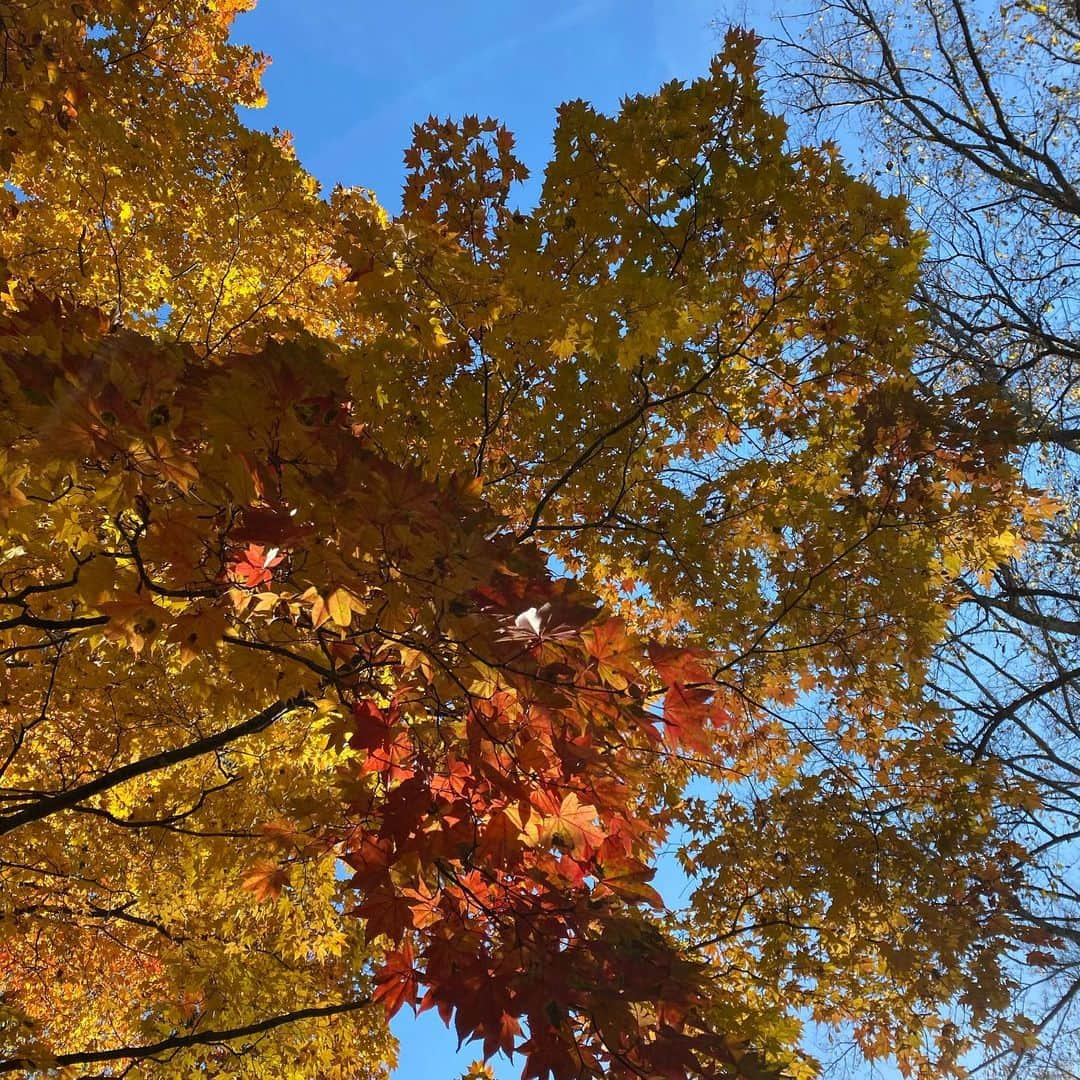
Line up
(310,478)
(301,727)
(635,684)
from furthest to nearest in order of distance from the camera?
(301,727) < (635,684) < (310,478)

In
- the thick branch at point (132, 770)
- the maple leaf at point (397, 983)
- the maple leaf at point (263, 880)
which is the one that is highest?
the thick branch at point (132, 770)

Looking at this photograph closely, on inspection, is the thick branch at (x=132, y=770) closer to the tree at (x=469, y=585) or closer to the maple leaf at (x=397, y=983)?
the tree at (x=469, y=585)

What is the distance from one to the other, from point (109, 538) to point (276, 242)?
2.31m

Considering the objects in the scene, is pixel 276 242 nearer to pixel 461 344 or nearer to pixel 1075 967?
pixel 461 344

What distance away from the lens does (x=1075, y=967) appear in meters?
5.87

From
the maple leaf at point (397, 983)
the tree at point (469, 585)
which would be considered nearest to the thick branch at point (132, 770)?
the tree at point (469, 585)

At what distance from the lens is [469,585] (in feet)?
5.64

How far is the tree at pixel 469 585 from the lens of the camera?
1879 millimetres

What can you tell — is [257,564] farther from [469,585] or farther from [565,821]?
[565,821]

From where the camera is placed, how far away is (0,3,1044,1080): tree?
74.0 inches

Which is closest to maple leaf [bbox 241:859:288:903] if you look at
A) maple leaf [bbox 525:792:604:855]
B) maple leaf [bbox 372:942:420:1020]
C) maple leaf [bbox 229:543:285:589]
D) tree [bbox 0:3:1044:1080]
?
tree [bbox 0:3:1044:1080]

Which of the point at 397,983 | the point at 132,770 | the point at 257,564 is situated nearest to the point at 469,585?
the point at 257,564

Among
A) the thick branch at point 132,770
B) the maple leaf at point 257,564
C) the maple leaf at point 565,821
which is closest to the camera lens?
the maple leaf at point 257,564

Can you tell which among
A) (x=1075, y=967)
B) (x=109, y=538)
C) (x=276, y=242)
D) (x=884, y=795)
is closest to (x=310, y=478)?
(x=109, y=538)
